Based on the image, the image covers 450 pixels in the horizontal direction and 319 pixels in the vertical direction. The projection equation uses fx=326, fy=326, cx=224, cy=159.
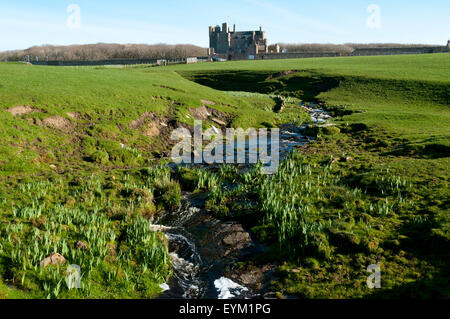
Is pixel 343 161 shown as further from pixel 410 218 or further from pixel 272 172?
pixel 410 218

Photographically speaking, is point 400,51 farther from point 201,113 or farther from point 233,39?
point 201,113

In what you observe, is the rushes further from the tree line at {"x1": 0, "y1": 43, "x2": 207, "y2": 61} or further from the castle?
the tree line at {"x1": 0, "y1": 43, "x2": 207, "y2": 61}

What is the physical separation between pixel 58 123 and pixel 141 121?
542cm

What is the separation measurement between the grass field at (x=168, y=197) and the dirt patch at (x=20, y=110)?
4.7 inches

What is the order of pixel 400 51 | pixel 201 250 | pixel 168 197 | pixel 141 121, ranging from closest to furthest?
pixel 201 250
pixel 168 197
pixel 141 121
pixel 400 51

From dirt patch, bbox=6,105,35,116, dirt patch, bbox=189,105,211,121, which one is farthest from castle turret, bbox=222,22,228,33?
dirt patch, bbox=6,105,35,116

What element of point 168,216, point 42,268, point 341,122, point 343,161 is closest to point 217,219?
point 168,216

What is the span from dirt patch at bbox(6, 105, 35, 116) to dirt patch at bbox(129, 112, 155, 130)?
5.90 meters

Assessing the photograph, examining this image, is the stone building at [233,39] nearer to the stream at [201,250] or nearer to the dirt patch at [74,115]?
the dirt patch at [74,115]

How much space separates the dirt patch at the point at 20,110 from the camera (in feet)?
61.1

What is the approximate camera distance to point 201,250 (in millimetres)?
10773

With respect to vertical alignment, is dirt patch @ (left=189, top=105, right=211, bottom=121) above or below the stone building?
below

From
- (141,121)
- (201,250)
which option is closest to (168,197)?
(201,250)

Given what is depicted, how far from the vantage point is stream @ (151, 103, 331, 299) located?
8.73 m
